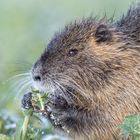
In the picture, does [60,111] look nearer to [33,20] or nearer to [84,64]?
[84,64]

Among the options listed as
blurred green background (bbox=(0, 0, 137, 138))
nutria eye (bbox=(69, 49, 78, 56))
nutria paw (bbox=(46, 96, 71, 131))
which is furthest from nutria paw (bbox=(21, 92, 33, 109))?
blurred green background (bbox=(0, 0, 137, 138))

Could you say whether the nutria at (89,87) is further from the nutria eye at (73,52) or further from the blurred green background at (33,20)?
the blurred green background at (33,20)

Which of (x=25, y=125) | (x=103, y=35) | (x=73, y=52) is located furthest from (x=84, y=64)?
(x=25, y=125)

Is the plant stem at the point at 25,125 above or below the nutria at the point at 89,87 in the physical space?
below

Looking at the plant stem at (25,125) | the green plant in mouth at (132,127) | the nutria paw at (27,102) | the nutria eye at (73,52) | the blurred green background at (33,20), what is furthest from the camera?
the blurred green background at (33,20)

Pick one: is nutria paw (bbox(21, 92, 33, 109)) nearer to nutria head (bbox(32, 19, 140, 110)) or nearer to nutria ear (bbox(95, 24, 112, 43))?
nutria head (bbox(32, 19, 140, 110))

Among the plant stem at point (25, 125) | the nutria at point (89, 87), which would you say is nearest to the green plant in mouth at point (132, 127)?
the plant stem at point (25, 125)

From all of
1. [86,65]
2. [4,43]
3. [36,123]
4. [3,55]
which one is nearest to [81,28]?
[86,65]

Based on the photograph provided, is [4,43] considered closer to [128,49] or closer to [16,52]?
[16,52]
